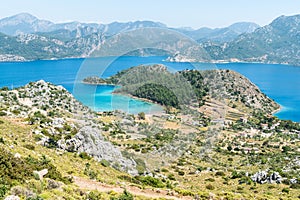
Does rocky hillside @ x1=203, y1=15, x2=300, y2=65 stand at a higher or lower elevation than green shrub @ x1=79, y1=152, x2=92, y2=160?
higher

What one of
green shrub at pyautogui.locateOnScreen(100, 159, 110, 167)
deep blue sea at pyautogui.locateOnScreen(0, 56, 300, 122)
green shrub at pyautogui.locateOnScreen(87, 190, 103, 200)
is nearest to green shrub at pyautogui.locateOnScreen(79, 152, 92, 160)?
green shrub at pyautogui.locateOnScreen(100, 159, 110, 167)

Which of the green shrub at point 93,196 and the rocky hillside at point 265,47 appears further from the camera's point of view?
the rocky hillside at point 265,47

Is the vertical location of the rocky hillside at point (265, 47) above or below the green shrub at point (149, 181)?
above

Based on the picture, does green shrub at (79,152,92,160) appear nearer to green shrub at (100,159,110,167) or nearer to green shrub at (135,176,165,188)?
green shrub at (100,159,110,167)

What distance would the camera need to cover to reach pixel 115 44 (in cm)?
766

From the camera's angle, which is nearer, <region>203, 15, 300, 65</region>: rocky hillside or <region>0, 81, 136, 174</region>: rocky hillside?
<region>0, 81, 136, 174</region>: rocky hillside

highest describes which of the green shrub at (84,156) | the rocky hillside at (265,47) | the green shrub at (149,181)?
the rocky hillside at (265,47)

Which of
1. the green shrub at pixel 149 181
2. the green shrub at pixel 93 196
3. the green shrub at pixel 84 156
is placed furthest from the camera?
the green shrub at pixel 84 156

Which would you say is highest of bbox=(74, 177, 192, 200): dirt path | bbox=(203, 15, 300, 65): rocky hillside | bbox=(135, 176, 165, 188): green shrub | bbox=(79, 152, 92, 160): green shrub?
bbox=(203, 15, 300, 65): rocky hillside

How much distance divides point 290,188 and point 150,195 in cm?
795

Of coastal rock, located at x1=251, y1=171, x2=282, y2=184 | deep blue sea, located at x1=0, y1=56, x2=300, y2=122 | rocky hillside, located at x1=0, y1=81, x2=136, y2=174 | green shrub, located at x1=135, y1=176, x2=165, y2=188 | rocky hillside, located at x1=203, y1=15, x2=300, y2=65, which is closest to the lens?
deep blue sea, located at x1=0, y1=56, x2=300, y2=122

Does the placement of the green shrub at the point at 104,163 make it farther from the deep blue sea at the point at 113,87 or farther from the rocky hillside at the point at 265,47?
the rocky hillside at the point at 265,47

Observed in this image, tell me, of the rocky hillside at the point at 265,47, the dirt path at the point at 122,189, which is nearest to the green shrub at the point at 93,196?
the dirt path at the point at 122,189

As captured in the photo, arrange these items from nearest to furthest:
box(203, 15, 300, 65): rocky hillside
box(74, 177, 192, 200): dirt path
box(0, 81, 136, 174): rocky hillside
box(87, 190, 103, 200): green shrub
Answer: box(87, 190, 103, 200): green shrub
box(74, 177, 192, 200): dirt path
box(0, 81, 136, 174): rocky hillside
box(203, 15, 300, 65): rocky hillside
